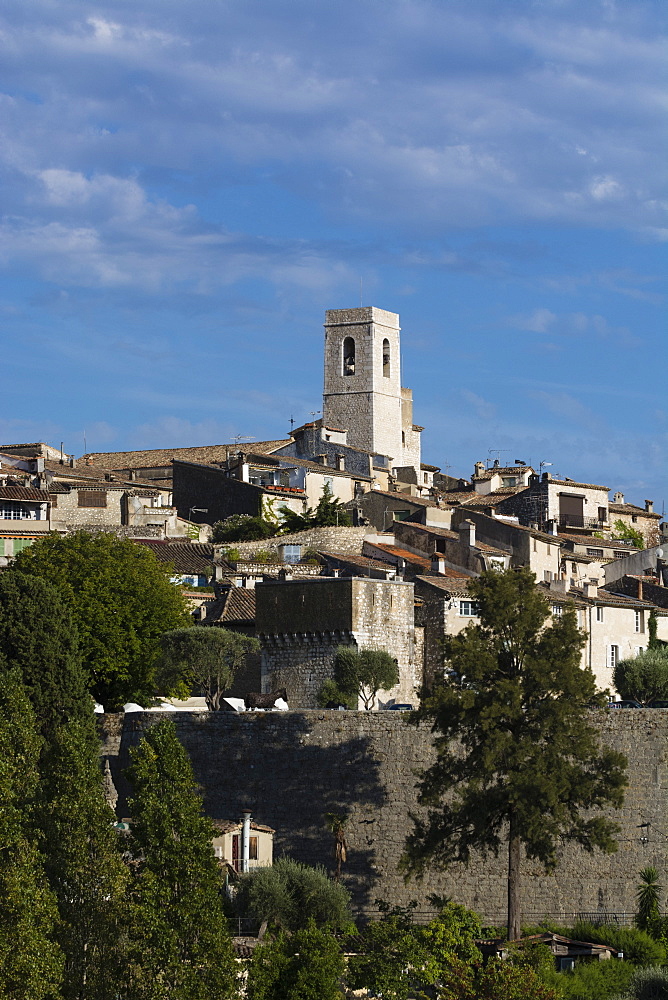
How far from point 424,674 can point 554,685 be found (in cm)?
1538

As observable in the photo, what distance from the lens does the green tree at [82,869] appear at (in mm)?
37656

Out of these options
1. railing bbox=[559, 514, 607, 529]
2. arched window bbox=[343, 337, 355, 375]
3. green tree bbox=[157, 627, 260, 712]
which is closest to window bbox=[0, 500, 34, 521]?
green tree bbox=[157, 627, 260, 712]

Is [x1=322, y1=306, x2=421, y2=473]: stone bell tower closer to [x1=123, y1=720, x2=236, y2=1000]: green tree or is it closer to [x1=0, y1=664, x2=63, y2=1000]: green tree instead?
[x1=123, y1=720, x2=236, y2=1000]: green tree

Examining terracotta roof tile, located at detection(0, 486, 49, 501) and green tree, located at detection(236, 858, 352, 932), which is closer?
green tree, located at detection(236, 858, 352, 932)

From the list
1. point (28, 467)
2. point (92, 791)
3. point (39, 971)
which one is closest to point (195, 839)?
point (92, 791)

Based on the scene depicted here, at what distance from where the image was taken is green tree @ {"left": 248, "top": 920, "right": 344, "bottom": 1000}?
3938 cm

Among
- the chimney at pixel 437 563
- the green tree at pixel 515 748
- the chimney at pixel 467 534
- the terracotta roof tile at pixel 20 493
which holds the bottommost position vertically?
the green tree at pixel 515 748

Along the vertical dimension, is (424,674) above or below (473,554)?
below

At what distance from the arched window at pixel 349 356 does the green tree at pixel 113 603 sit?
54.1m

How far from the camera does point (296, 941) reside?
41.3 meters

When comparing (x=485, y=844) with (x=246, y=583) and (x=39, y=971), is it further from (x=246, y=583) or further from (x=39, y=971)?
(x=246, y=583)

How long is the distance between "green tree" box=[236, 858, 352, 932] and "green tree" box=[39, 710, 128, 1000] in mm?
7210

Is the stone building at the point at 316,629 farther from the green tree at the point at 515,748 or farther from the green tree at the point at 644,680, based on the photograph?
the green tree at the point at 515,748

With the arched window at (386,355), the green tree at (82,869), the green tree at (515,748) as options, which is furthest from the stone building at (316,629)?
the arched window at (386,355)
